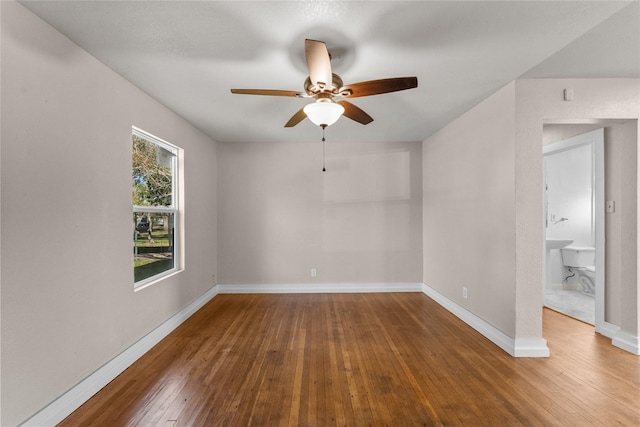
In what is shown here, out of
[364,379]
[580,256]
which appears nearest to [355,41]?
[364,379]

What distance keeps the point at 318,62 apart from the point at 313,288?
368cm

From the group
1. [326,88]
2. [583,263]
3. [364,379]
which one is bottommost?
[364,379]

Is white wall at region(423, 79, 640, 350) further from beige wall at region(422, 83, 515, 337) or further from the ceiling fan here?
the ceiling fan

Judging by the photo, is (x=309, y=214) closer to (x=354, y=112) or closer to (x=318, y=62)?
(x=354, y=112)

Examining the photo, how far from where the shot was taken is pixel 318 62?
67.5 inches

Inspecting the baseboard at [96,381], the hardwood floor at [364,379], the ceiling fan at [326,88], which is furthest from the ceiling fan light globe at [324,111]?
the baseboard at [96,381]

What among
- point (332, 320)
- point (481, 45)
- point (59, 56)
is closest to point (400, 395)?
point (332, 320)

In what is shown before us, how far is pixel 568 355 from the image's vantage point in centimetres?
257

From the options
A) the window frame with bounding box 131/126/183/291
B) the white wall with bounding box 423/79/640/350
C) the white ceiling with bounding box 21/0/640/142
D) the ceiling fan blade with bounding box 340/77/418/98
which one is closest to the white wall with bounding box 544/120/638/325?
the white wall with bounding box 423/79/640/350

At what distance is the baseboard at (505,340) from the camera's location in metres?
2.53

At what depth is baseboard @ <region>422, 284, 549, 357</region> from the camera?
253 centimetres

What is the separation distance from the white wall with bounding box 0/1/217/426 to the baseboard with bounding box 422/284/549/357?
3414 mm

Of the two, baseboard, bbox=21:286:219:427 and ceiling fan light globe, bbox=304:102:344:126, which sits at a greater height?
ceiling fan light globe, bbox=304:102:344:126

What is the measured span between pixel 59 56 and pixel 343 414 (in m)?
2.95
